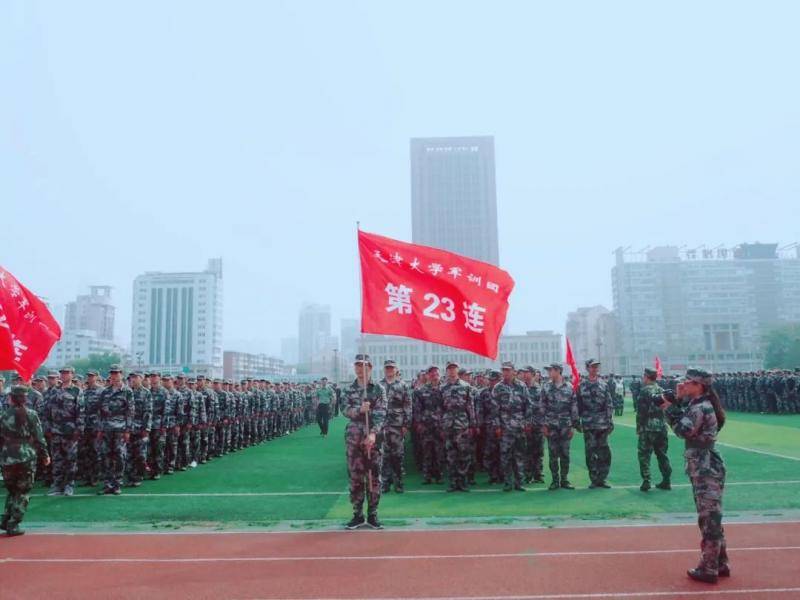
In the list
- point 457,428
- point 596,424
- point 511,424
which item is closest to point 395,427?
point 457,428

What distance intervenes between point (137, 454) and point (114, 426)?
81 cm

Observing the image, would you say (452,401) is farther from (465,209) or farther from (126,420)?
(465,209)

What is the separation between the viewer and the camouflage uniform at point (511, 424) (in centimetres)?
932

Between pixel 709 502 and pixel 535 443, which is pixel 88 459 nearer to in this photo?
pixel 535 443

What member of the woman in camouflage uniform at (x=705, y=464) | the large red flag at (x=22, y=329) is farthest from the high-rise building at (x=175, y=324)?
the woman in camouflage uniform at (x=705, y=464)

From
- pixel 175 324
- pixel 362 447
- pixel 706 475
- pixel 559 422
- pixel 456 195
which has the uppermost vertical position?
pixel 456 195

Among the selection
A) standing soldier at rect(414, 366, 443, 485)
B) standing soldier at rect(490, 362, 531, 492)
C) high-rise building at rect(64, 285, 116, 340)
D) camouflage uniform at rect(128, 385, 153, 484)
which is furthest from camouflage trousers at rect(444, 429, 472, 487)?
high-rise building at rect(64, 285, 116, 340)

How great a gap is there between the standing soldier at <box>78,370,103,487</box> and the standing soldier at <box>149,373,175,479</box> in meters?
0.90

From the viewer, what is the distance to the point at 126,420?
31.7ft

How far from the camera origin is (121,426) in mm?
9547

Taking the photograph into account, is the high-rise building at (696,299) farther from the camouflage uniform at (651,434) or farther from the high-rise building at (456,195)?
the camouflage uniform at (651,434)

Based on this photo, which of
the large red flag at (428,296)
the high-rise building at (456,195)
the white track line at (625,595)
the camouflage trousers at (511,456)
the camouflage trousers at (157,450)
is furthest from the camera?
the high-rise building at (456,195)

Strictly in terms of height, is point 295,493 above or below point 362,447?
below

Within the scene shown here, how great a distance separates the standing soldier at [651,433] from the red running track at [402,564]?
230 cm
